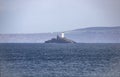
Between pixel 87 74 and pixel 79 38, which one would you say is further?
pixel 79 38

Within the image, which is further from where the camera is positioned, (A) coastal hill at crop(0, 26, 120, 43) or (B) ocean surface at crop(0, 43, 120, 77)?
(A) coastal hill at crop(0, 26, 120, 43)

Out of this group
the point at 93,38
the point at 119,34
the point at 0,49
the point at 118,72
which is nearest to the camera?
the point at 118,72

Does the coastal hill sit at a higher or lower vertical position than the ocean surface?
higher

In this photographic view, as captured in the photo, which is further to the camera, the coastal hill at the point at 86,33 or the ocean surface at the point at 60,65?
the coastal hill at the point at 86,33

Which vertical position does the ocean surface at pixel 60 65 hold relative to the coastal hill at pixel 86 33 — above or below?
below

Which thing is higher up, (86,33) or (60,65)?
(86,33)

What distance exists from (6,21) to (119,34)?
1498 millimetres

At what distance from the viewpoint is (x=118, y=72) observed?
4195mm

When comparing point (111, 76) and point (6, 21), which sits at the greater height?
point (6, 21)

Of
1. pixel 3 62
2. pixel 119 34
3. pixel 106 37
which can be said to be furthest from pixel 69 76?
pixel 3 62

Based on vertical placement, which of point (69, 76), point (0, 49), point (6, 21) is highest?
point (6, 21)

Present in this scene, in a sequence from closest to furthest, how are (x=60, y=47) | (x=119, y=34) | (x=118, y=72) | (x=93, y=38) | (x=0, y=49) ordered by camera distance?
(x=118, y=72) < (x=0, y=49) < (x=119, y=34) < (x=93, y=38) < (x=60, y=47)

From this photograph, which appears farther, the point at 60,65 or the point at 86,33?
the point at 60,65

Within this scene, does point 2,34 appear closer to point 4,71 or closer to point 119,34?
point 4,71
